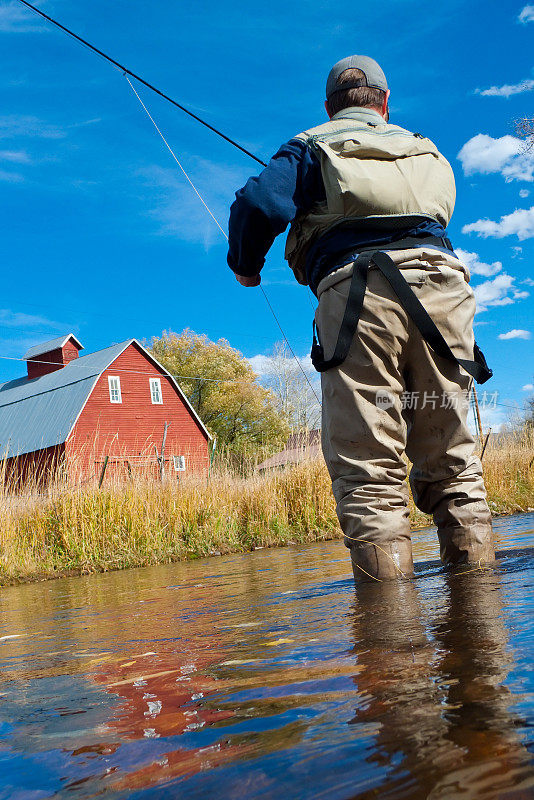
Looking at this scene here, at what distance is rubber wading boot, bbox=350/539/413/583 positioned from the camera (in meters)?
2.39

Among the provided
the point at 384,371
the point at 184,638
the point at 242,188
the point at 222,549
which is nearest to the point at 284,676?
the point at 184,638

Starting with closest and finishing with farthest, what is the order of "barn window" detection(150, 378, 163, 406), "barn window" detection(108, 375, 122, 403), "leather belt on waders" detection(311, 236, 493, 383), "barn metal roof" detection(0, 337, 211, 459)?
1. "leather belt on waders" detection(311, 236, 493, 383)
2. "barn metal roof" detection(0, 337, 211, 459)
3. "barn window" detection(108, 375, 122, 403)
4. "barn window" detection(150, 378, 163, 406)

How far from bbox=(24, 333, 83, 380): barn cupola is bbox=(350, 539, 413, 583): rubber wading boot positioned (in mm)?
31276

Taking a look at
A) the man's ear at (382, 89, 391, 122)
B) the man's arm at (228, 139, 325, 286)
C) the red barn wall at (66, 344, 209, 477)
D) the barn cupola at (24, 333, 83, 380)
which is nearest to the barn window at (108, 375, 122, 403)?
the red barn wall at (66, 344, 209, 477)

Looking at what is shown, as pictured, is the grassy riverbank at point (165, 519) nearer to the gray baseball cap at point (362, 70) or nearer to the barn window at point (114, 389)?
the gray baseball cap at point (362, 70)

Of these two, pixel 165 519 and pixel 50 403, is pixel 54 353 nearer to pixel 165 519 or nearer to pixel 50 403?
pixel 50 403

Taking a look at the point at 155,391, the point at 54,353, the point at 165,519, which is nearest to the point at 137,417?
the point at 155,391

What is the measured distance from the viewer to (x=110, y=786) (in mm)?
675

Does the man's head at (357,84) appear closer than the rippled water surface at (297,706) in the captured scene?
No

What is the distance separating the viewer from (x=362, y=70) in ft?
9.76

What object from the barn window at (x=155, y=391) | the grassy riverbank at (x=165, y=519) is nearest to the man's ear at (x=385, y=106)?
the grassy riverbank at (x=165, y=519)

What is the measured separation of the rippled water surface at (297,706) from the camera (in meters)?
0.61

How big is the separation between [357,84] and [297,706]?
2.78 meters

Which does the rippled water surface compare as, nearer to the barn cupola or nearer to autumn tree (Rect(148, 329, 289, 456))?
the barn cupola
